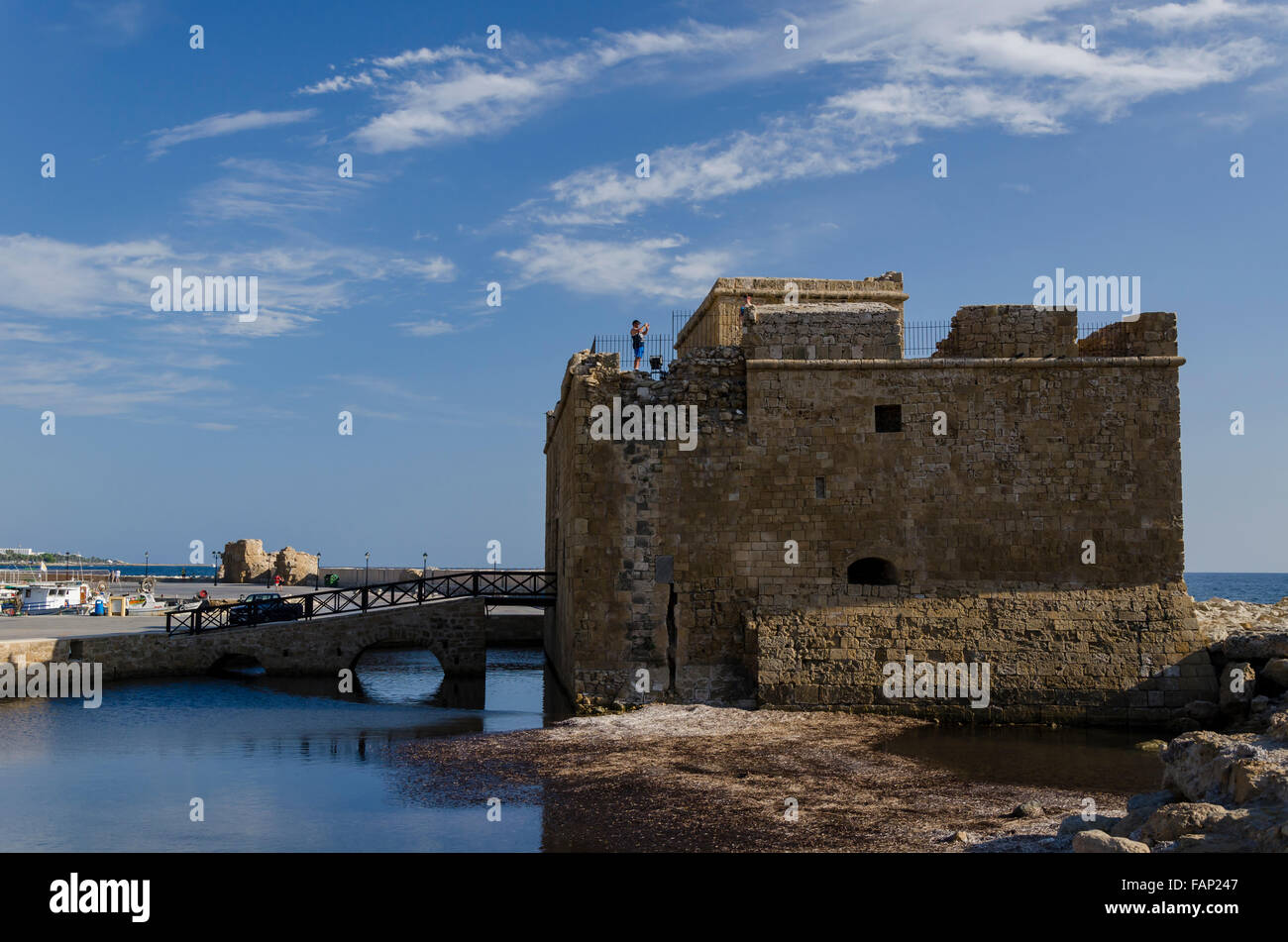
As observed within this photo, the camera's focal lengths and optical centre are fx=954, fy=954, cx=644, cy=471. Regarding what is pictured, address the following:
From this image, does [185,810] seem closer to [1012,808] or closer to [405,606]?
[1012,808]

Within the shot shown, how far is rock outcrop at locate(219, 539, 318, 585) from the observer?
45.7m

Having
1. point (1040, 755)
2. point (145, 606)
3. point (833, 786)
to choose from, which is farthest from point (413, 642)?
point (145, 606)

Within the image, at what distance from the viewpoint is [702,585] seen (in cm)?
1727

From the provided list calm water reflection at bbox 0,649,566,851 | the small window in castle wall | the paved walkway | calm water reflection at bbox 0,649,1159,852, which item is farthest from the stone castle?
the paved walkway

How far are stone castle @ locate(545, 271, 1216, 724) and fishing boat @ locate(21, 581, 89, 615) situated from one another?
24.0 metres

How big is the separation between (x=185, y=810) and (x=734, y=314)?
45.0 ft

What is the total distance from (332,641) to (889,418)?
13.9 metres

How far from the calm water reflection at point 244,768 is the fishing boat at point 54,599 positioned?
568 inches

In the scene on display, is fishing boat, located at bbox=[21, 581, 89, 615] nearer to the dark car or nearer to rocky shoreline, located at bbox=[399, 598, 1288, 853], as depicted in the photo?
the dark car

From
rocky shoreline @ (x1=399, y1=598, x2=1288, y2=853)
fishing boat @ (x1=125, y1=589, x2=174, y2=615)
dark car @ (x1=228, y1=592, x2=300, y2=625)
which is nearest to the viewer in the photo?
rocky shoreline @ (x1=399, y1=598, x2=1288, y2=853)

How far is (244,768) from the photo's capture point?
1345 cm

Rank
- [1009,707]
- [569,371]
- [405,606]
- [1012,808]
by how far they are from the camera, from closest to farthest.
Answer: [1012,808] < [1009,707] < [569,371] < [405,606]

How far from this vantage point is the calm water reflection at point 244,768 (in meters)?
10.1
